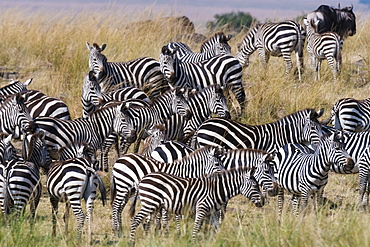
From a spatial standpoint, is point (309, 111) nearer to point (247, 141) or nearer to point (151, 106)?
point (247, 141)

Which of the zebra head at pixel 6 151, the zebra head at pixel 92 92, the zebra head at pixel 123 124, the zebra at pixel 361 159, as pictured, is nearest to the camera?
the zebra head at pixel 6 151

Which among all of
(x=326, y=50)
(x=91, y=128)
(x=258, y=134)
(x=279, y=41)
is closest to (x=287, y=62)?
(x=279, y=41)

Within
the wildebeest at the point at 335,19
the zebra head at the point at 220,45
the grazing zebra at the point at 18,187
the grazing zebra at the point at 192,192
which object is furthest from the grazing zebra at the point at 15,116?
the wildebeest at the point at 335,19

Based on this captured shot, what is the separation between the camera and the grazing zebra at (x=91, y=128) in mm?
9164

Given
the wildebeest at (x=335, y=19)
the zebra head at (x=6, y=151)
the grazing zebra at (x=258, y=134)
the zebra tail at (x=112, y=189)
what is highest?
the wildebeest at (x=335, y=19)

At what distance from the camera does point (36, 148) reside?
8.41 m

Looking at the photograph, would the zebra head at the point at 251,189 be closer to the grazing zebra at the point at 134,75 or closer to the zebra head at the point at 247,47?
the grazing zebra at the point at 134,75

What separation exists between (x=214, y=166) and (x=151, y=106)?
278 centimetres

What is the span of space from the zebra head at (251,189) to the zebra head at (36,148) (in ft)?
9.26

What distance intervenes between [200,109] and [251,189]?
11.9 feet

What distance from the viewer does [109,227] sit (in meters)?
7.81

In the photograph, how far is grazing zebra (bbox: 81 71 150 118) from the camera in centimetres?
1049

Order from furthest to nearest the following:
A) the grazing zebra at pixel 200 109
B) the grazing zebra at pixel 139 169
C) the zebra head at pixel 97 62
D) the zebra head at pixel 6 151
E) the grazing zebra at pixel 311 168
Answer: the zebra head at pixel 97 62, the grazing zebra at pixel 200 109, the zebra head at pixel 6 151, the grazing zebra at pixel 311 168, the grazing zebra at pixel 139 169

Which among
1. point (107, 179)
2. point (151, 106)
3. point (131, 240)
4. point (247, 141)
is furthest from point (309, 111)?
point (131, 240)
